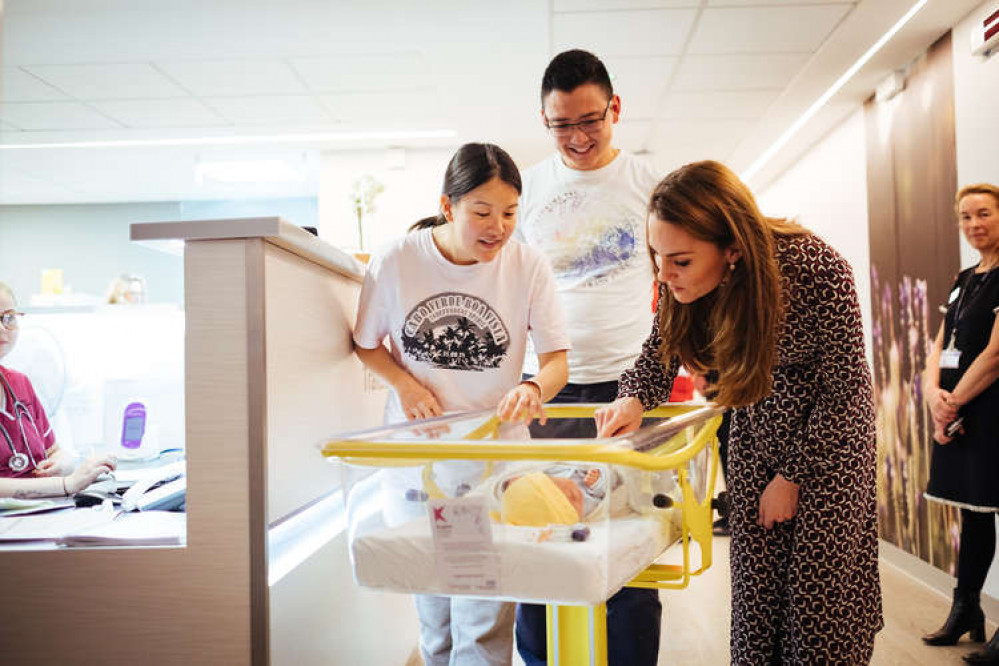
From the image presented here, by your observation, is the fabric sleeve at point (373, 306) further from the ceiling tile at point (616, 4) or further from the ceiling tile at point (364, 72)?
the ceiling tile at point (364, 72)

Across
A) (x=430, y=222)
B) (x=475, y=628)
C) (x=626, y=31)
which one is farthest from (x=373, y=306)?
(x=626, y=31)

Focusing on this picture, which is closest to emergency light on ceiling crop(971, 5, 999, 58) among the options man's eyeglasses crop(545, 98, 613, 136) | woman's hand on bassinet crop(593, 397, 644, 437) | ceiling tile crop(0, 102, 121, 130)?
man's eyeglasses crop(545, 98, 613, 136)

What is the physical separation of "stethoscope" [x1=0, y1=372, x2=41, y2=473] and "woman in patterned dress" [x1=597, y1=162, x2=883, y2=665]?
163cm

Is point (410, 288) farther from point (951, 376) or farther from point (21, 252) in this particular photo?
point (21, 252)

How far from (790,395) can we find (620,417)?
30 centimetres

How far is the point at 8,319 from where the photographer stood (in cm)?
209

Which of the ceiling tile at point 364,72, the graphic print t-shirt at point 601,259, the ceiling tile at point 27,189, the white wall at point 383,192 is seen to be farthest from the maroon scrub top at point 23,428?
the ceiling tile at point 27,189

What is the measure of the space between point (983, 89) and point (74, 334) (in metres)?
3.89

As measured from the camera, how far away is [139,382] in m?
2.82

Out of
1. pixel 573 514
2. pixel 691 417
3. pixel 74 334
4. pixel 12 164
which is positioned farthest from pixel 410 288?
pixel 12 164

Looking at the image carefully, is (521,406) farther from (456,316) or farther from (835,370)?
(835,370)

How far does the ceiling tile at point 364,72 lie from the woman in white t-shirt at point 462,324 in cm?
298

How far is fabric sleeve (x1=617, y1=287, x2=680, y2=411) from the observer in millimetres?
1412

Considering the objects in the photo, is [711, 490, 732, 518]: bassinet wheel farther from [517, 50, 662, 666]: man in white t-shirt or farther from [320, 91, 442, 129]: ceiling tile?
[320, 91, 442, 129]: ceiling tile
